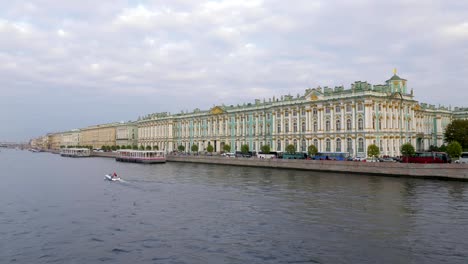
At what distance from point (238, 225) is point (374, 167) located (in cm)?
2870

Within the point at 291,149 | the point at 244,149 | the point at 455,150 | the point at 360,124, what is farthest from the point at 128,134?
the point at 455,150

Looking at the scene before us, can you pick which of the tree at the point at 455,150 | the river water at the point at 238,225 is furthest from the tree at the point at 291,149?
the river water at the point at 238,225

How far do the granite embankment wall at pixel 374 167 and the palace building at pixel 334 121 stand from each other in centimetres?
840

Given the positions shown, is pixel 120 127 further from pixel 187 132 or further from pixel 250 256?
pixel 250 256

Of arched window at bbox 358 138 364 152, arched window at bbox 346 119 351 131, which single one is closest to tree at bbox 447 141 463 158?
arched window at bbox 358 138 364 152

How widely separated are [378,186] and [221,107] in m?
55.9

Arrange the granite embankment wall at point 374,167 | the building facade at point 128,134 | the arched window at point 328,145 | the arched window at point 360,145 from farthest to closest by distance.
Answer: the building facade at point 128,134
the arched window at point 328,145
the arched window at point 360,145
the granite embankment wall at point 374,167

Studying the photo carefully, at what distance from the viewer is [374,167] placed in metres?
45.0

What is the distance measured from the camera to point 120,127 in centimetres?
14512

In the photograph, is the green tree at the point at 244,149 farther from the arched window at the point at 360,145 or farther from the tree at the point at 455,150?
the tree at the point at 455,150

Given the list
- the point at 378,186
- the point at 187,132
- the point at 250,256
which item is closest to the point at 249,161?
the point at 378,186

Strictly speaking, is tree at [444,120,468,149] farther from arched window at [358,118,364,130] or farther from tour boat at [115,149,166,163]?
tour boat at [115,149,166,163]

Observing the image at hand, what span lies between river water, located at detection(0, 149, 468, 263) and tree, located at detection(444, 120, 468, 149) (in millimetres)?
34168

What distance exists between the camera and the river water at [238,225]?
16.2 m
